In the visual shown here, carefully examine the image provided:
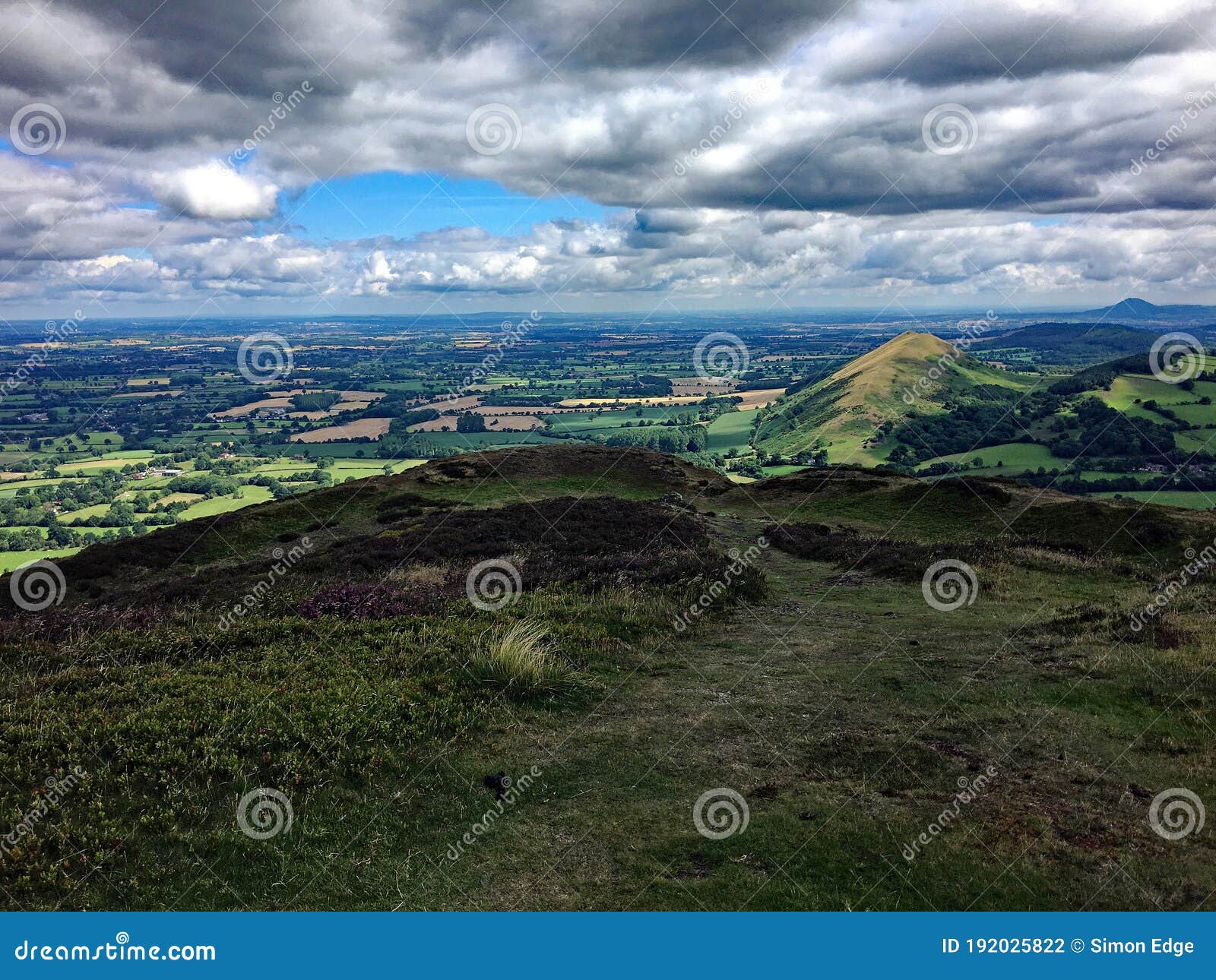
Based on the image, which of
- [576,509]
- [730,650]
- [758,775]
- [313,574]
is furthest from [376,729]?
[576,509]

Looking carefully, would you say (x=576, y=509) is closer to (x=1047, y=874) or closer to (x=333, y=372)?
(x=1047, y=874)

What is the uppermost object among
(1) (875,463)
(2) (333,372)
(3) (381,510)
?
(2) (333,372)

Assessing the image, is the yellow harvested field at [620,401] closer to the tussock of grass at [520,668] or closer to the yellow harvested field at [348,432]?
the yellow harvested field at [348,432]

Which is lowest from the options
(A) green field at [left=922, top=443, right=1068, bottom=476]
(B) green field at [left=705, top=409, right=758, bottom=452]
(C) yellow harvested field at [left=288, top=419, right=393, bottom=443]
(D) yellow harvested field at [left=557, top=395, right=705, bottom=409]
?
(A) green field at [left=922, top=443, right=1068, bottom=476]

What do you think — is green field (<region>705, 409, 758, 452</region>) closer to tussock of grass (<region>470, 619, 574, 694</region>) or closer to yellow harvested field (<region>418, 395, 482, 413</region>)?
yellow harvested field (<region>418, 395, 482, 413</region>)

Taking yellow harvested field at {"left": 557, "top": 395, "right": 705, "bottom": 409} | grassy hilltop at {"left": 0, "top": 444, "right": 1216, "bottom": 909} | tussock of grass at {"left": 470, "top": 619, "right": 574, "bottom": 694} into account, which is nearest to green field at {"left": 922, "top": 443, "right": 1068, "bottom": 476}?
yellow harvested field at {"left": 557, "top": 395, "right": 705, "bottom": 409}

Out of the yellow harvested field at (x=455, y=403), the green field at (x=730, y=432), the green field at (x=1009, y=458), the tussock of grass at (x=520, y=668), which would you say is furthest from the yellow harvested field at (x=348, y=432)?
the tussock of grass at (x=520, y=668)
